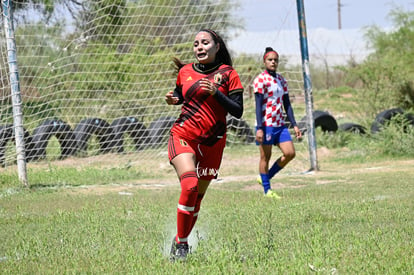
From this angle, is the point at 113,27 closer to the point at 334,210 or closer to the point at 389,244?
the point at 334,210

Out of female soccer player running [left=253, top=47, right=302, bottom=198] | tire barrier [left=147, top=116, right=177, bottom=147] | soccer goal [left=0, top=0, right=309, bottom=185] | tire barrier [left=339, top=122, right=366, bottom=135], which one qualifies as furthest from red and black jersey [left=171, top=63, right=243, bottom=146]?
tire barrier [left=339, top=122, right=366, bottom=135]

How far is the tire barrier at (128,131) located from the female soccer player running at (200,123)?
930 centimetres

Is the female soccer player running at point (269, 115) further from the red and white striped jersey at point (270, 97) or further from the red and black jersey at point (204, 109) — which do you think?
the red and black jersey at point (204, 109)

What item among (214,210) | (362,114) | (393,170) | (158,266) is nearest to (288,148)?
(214,210)

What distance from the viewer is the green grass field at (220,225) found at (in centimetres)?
502

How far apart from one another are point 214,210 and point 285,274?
3.32 metres

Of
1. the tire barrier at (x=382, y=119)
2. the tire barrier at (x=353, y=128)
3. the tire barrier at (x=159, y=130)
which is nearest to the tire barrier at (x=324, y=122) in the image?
the tire barrier at (x=353, y=128)

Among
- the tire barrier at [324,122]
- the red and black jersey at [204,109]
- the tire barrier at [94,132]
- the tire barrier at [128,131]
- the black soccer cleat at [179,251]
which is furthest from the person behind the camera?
the tire barrier at [324,122]

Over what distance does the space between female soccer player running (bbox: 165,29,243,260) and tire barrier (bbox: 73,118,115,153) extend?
30.5 ft

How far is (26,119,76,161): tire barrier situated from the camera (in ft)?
47.1

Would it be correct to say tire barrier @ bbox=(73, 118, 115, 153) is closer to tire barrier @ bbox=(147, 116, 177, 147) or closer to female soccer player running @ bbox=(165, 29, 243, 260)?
tire barrier @ bbox=(147, 116, 177, 147)

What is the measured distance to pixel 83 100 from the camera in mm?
14484

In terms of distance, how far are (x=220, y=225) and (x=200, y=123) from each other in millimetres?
1532

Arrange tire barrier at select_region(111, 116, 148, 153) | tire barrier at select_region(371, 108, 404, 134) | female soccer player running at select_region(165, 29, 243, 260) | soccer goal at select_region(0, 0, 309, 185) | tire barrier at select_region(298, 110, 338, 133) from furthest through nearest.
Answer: tire barrier at select_region(298, 110, 338, 133)
tire barrier at select_region(371, 108, 404, 134)
tire barrier at select_region(111, 116, 148, 153)
soccer goal at select_region(0, 0, 309, 185)
female soccer player running at select_region(165, 29, 243, 260)
